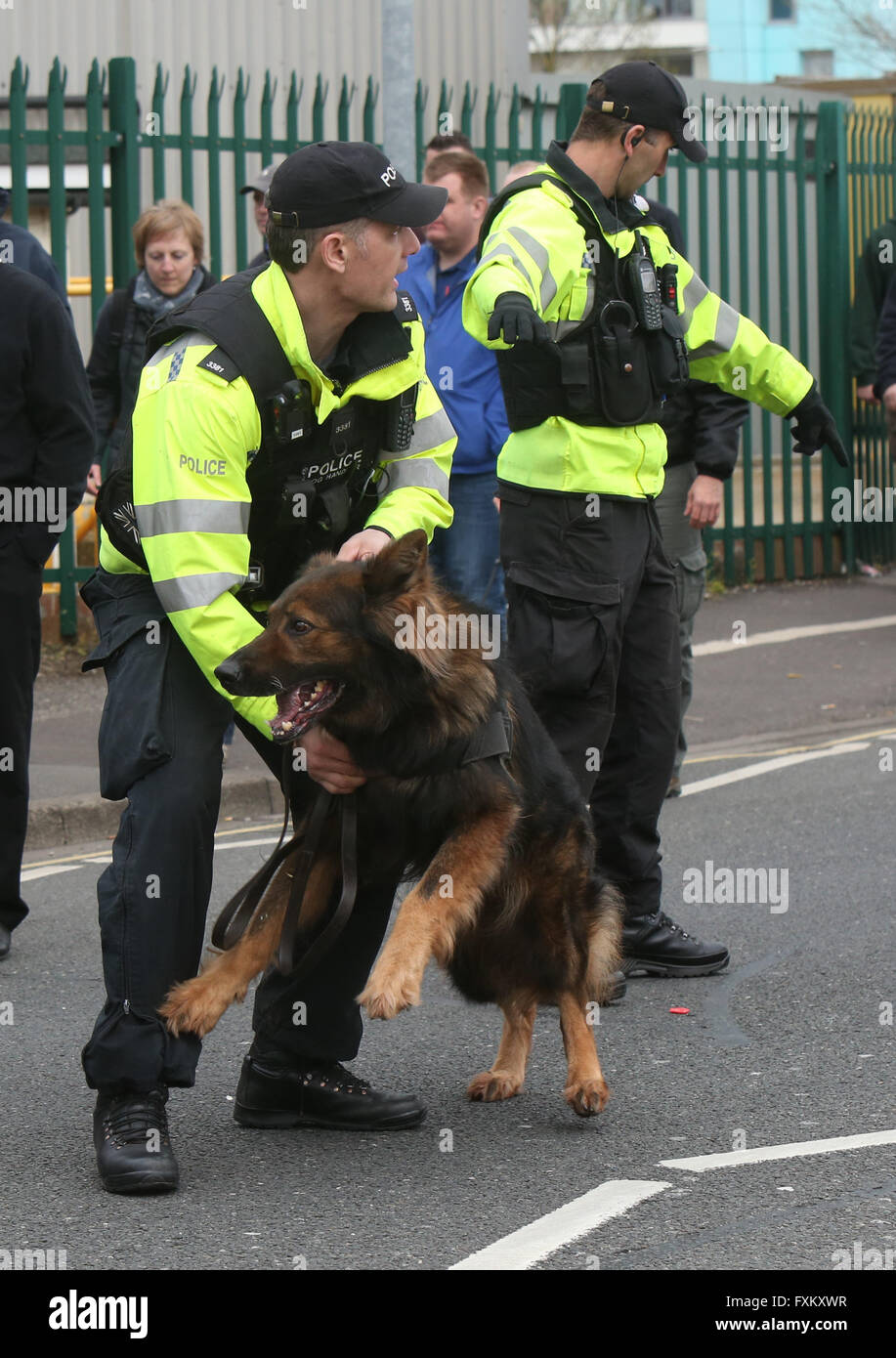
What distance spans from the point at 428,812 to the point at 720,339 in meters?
2.21

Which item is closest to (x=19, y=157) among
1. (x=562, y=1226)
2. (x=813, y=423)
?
(x=813, y=423)

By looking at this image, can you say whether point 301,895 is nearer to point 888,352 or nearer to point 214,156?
point 888,352

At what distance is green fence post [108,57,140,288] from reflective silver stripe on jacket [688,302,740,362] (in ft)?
20.5

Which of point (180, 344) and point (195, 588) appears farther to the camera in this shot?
point (180, 344)

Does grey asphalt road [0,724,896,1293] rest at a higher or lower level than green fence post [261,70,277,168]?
lower

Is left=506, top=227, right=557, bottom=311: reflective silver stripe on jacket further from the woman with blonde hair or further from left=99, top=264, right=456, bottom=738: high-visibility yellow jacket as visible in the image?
the woman with blonde hair

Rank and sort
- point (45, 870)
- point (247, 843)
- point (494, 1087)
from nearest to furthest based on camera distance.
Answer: point (494, 1087), point (45, 870), point (247, 843)

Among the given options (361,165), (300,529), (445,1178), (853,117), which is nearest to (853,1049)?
(445,1178)

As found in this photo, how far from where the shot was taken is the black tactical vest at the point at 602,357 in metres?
5.28

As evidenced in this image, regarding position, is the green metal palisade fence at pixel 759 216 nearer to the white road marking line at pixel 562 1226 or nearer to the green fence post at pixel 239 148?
the green fence post at pixel 239 148

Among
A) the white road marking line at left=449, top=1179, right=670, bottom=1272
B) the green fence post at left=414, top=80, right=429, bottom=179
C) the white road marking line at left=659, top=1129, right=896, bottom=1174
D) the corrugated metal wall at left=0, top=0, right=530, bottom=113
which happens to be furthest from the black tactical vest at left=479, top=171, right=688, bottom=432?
the corrugated metal wall at left=0, top=0, right=530, bottom=113

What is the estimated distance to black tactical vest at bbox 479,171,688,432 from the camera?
5.28 meters

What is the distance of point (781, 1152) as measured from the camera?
4219 millimetres

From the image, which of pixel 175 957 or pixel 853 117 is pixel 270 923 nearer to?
pixel 175 957
